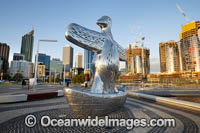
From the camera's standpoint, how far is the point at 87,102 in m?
4.64

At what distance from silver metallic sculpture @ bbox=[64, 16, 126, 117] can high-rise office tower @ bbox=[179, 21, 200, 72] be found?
91.4 meters

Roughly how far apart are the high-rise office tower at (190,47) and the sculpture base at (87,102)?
92.4 metres

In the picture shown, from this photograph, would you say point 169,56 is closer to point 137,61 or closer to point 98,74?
point 137,61

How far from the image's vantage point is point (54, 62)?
106 m

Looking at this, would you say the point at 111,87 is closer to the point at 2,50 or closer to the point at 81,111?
the point at 81,111

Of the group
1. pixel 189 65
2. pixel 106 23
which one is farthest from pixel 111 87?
pixel 189 65

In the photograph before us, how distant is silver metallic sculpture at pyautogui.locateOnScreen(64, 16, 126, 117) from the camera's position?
4543 millimetres

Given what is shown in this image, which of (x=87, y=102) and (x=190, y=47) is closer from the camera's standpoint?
(x=87, y=102)

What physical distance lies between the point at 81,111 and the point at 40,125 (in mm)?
1722

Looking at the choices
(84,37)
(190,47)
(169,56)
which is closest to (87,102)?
(84,37)

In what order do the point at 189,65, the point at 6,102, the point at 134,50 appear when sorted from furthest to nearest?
the point at 134,50 → the point at 189,65 → the point at 6,102

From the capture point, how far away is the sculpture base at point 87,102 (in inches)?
178

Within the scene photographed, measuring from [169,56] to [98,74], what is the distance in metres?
126

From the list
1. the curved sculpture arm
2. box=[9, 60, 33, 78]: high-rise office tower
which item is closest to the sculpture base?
the curved sculpture arm
